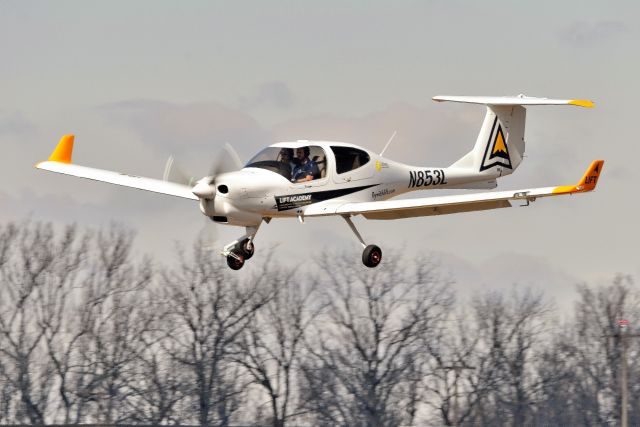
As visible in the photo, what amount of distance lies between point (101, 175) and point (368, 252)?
7.57m

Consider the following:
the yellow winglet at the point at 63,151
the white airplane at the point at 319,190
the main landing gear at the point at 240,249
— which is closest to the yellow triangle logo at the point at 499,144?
the white airplane at the point at 319,190

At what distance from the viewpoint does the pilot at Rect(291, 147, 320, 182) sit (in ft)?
84.2

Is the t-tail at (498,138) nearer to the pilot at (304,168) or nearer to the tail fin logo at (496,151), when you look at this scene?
the tail fin logo at (496,151)

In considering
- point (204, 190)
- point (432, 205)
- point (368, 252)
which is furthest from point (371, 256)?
point (204, 190)

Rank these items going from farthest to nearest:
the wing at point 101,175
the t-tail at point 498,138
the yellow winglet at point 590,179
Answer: the t-tail at point 498,138
the wing at point 101,175
the yellow winglet at point 590,179

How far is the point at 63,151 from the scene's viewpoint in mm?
32125

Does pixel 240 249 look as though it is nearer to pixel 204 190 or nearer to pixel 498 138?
pixel 204 190

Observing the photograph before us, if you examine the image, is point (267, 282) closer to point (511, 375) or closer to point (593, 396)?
point (511, 375)

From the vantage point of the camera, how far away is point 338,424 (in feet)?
199

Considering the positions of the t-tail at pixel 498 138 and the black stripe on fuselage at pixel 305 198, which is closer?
the black stripe on fuselage at pixel 305 198

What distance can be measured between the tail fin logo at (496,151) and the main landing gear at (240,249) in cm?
709

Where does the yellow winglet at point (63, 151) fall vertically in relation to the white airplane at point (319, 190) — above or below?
above

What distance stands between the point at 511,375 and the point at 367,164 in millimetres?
Answer: 41460

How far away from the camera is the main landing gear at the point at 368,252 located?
26016mm
